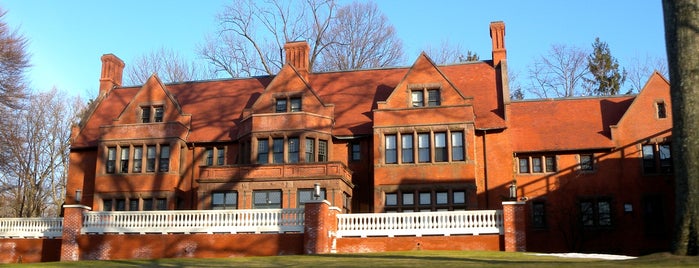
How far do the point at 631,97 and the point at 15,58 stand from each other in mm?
30016

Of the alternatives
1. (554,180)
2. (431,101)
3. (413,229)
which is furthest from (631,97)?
(413,229)

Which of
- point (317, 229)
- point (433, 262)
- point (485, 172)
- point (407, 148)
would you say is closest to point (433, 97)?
point (407, 148)

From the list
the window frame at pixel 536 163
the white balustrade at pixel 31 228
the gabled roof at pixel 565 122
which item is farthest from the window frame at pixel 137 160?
the window frame at pixel 536 163

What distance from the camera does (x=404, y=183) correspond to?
111 ft

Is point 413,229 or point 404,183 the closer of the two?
point 413,229

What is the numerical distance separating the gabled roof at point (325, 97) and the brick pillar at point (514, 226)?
25.4 ft

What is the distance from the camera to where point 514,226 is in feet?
91.2

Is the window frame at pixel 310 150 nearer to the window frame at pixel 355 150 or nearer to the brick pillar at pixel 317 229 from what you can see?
the window frame at pixel 355 150

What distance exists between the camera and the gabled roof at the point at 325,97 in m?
36.9

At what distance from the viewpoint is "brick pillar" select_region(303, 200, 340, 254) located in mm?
27656

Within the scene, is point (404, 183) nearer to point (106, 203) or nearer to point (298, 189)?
point (298, 189)

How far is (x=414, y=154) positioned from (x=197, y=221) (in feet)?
34.0

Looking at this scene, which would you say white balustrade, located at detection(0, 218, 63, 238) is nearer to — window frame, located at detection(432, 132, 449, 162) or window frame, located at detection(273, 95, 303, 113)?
window frame, located at detection(273, 95, 303, 113)

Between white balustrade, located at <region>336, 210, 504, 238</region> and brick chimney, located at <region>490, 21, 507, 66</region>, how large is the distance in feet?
40.3
